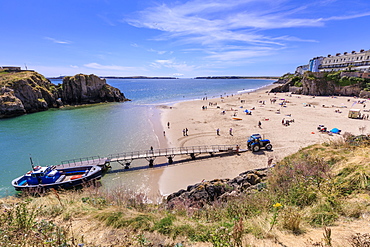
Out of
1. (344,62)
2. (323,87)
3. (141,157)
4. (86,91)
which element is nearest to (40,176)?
(141,157)

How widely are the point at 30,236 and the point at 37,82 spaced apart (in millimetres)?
78029

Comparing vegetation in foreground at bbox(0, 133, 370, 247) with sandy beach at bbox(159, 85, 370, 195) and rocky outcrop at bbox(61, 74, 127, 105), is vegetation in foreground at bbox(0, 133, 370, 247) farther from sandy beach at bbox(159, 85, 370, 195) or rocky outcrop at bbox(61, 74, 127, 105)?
rocky outcrop at bbox(61, 74, 127, 105)

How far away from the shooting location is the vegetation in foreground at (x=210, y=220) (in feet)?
12.9

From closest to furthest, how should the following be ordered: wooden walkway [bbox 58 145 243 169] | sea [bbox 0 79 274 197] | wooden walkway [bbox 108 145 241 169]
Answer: sea [bbox 0 79 274 197]
wooden walkway [bbox 58 145 243 169]
wooden walkway [bbox 108 145 241 169]

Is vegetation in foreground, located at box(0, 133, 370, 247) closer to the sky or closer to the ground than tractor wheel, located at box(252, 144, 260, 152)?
closer to the sky

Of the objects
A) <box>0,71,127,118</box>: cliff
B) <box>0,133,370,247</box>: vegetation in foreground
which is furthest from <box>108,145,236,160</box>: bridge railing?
<box>0,71,127,118</box>: cliff

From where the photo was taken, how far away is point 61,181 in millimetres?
15352

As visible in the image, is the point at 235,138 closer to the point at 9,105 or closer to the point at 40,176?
the point at 40,176

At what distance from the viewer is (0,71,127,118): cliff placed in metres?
47.6

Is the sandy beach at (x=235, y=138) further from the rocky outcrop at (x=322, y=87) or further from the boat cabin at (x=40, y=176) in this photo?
the rocky outcrop at (x=322, y=87)

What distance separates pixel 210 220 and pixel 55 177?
15.9 metres

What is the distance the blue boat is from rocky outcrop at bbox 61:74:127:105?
59.9 metres

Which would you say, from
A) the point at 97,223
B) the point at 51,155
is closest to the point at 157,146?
the point at 51,155

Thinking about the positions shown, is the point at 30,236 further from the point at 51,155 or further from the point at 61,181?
the point at 51,155
